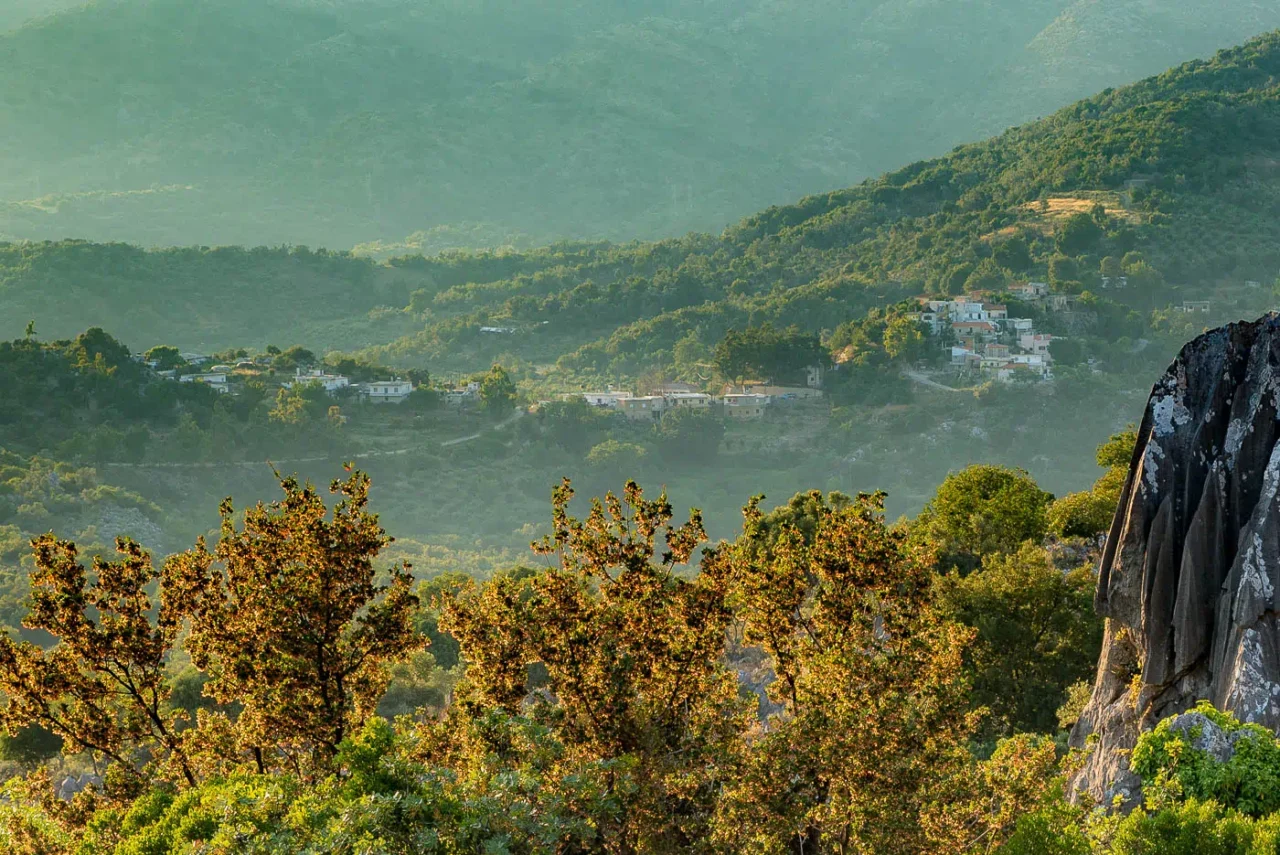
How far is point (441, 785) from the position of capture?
9.95 meters

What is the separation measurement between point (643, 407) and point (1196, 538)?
76.6 meters

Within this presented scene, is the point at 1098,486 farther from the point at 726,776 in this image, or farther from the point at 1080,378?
the point at 1080,378

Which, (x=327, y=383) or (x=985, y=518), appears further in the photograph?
(x=327, y=383)

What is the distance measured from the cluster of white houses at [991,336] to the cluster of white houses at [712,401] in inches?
457

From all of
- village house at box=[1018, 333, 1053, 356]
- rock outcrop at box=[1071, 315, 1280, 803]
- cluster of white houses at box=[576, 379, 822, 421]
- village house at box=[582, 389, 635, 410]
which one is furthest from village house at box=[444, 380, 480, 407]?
rock outcrop at box=[1071, 315, 1280, 803]

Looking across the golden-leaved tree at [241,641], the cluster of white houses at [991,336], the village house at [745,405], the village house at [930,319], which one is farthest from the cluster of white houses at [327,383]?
the golden-leaved tree at [241,641]

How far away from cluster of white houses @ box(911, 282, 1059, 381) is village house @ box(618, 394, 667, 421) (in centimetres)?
2127

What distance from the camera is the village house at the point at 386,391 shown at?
83.4m

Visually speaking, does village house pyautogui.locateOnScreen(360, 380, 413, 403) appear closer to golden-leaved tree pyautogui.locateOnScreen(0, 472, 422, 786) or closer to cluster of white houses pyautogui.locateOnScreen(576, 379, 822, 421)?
cluster of white houses pyautogui.locateOnScreen(576, 379, 822, 421)

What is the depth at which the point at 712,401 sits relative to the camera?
87.4 meters

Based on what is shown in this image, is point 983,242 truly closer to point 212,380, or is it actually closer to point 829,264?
point 829,264

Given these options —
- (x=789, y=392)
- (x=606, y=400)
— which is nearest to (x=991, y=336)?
(x=789, y=392)

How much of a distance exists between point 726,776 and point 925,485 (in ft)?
235

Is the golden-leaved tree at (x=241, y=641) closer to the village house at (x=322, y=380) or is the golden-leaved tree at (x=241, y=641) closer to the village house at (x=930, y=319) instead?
the village house at (x=322, y=380)
